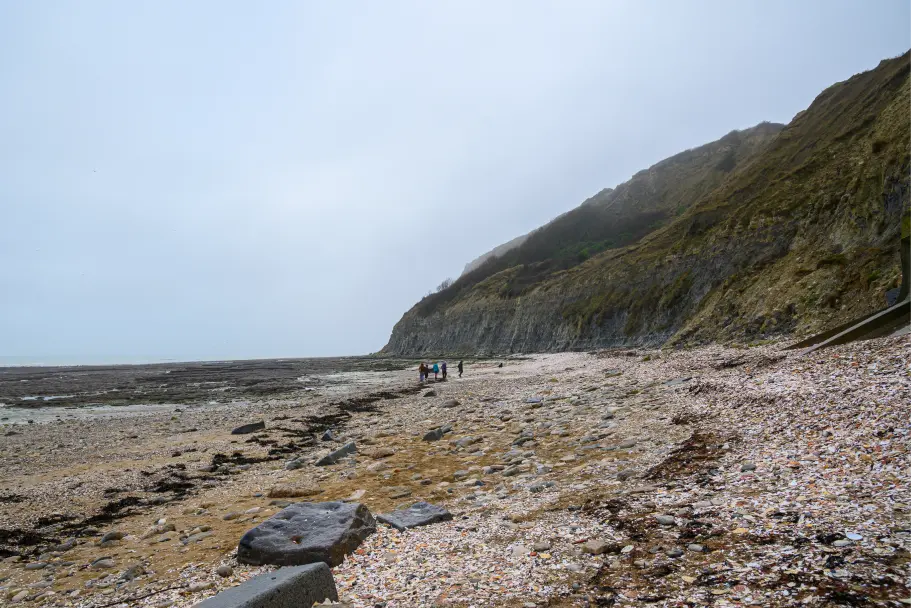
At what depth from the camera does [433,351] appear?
12356 cm

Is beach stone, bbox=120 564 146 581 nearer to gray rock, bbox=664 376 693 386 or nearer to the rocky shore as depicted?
the rocky shore

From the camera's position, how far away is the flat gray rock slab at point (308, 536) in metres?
5.71

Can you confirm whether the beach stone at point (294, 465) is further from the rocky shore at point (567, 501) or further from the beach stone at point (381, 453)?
the beach stone at point (381, 453)

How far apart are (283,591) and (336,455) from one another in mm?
8467

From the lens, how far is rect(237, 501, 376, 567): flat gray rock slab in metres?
5.71

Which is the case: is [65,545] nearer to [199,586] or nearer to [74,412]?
[199,586]

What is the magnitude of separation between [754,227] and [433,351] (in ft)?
302

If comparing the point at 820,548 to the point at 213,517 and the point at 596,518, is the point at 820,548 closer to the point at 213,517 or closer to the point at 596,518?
the point at 596,518

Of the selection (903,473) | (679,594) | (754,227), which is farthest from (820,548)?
(754,227)

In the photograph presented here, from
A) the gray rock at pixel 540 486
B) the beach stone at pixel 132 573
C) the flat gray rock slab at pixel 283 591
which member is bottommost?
the beach stone at pixel 132 573

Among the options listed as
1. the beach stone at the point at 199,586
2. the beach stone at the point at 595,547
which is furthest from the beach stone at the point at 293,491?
the beach stone at the point at 595,547

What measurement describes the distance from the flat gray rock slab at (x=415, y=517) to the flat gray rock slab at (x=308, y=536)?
1.08ft

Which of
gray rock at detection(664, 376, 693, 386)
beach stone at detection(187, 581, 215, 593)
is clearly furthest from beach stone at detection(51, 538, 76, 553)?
gray rock at detection(664, 376, 693, 386)

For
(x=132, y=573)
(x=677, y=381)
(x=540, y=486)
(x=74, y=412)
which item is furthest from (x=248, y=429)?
(x=74, y=412)
